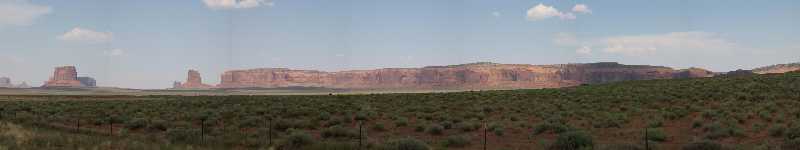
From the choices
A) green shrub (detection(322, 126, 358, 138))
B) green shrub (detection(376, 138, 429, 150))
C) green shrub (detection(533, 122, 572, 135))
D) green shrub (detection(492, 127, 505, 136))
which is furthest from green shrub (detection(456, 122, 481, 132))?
green shrub (detection(376, 138, 429, 150))

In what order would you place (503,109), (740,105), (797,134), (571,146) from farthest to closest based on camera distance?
(503,109) < (740,105) < (797,134) < (571,146)

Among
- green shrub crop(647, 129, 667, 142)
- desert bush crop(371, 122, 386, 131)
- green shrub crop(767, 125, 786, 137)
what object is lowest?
desert bush crop(371, 122, 386, 131)

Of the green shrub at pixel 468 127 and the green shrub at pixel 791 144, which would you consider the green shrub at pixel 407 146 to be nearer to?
the green shrub at pixel 468 127

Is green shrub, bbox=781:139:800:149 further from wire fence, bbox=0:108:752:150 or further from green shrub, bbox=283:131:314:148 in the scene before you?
green shrub, bbox=283:131:314:148


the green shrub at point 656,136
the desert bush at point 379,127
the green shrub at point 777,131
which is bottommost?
the desert bush at point 379,127

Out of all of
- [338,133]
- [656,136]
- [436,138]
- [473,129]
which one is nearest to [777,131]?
[656,136]

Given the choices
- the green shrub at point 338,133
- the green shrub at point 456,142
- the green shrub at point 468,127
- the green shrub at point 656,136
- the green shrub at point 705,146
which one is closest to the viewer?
the green shrub at point 705,146

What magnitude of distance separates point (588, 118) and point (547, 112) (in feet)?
11.3

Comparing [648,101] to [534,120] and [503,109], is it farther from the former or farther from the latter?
[534,120]

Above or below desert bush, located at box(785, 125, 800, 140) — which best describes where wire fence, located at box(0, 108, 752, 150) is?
below

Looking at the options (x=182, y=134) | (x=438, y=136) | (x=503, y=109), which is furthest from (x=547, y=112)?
(x=182, y=134)

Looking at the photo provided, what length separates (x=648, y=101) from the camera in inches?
1257

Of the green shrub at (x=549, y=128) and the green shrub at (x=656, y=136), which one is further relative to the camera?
the green shrub at (x=549, y=128)

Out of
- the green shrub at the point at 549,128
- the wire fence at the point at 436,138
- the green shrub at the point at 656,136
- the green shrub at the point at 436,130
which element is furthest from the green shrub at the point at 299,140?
the green shrub at the point at 656,136
